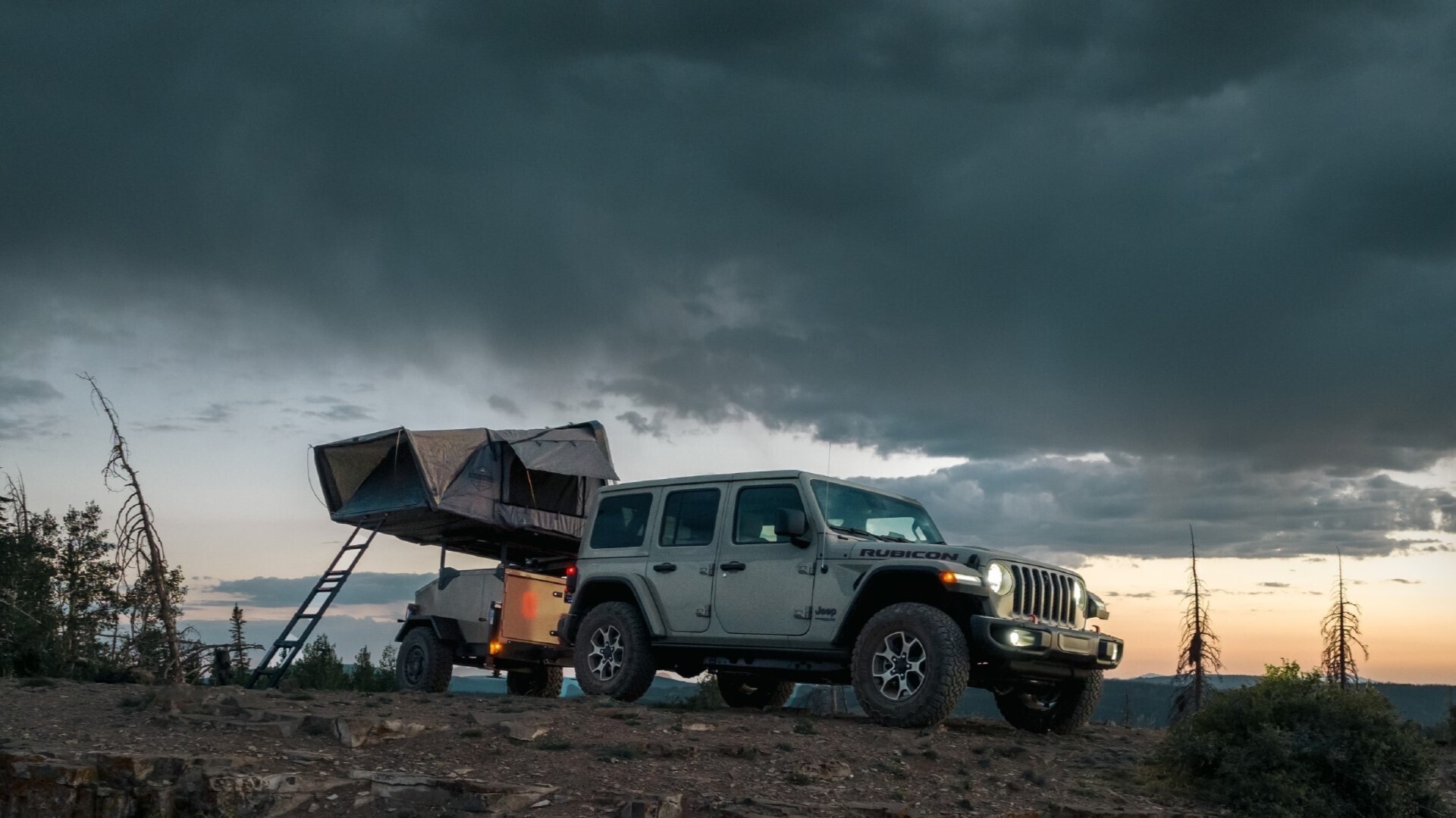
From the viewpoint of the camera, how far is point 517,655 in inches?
579

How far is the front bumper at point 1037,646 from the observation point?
9609 millimetres

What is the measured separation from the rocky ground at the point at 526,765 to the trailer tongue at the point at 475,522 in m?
4.29

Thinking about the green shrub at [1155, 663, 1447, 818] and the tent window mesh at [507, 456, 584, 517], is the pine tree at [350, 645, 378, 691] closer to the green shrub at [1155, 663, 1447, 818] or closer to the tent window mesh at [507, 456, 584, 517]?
the tent window mesh at [507, 456, 584, 517]

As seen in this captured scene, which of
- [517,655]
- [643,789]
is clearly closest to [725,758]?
[643,789]

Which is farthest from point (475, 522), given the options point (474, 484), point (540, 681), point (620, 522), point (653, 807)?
point (653, 807)

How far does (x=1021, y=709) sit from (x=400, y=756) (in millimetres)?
5978

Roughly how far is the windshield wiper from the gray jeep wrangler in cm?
2

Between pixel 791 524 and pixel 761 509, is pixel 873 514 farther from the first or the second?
pixel 791 524

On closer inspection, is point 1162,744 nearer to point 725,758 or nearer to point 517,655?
point 725,758

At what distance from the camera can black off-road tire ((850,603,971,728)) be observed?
31.3 ft

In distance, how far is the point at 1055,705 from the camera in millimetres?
11430

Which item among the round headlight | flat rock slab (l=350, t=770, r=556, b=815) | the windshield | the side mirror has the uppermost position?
the windshield

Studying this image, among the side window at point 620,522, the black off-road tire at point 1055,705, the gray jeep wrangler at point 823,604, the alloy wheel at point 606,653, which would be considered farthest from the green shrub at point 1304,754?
the side window at point 620,522

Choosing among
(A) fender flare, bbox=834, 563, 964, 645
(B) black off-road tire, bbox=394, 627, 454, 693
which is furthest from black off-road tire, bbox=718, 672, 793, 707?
(B) black off-road tire, bbox=394, 627, 454, 693
